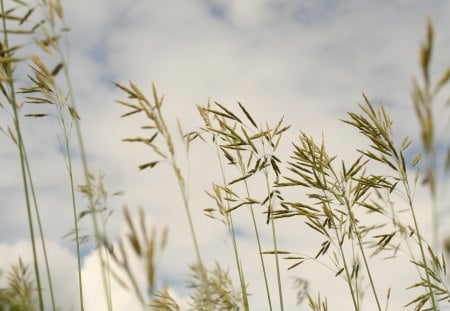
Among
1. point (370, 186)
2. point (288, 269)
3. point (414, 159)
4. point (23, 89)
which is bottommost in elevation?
point (288, 269)

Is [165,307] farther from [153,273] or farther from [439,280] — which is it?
[153,273]

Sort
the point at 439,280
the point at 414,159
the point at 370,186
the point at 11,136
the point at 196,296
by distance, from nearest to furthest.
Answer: the point at 11,136 → the point at 439,280 → the point at 370,186 → the point at 414,159 → the point at 196,296

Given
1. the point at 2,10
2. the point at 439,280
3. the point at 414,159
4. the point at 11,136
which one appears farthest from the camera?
the point at 414,159

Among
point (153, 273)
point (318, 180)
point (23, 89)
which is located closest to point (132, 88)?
point (153, 273)

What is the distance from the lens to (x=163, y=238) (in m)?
1.21

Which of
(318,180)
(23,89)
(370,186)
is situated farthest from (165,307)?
(23,89)

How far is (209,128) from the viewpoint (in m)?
2.96

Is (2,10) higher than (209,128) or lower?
higher

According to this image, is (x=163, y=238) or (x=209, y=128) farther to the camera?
(x=209, y=128)

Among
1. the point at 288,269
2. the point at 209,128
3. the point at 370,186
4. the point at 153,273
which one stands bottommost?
the point at 153,273

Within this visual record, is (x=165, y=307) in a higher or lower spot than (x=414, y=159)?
lower

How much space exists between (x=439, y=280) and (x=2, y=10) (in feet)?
9.15

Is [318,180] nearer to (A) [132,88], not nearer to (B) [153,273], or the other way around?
(A) [132,88]

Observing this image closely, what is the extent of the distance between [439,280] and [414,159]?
0.88 metres
